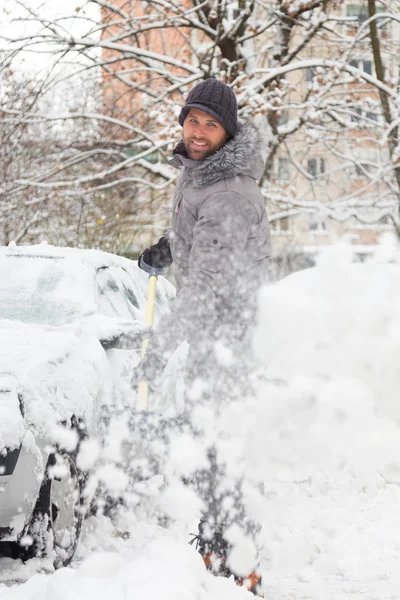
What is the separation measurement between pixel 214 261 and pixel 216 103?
69 cm

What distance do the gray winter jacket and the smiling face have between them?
5 centimetres

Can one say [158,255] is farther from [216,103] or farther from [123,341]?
[216,103]

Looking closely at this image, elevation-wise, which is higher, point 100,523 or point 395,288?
point 395,288

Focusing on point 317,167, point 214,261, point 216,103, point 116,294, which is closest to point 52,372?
point 214,261

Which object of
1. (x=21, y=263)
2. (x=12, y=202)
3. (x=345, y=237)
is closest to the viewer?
(x=345, y=237)

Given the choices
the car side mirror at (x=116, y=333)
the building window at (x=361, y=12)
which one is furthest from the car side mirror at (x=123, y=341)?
the building window at (x=361, y=12)

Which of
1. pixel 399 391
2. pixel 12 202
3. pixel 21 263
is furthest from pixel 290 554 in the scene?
pixel 12 202

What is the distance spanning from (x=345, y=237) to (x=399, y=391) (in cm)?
93

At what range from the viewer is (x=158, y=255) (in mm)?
3908

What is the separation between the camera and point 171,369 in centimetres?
403

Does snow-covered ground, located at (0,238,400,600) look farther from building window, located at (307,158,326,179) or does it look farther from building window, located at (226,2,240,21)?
building window, located at (307,158,326,179)

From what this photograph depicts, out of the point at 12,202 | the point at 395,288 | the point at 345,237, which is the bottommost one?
the point at 395,288

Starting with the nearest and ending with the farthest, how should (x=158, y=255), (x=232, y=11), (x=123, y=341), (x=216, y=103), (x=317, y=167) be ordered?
1. (x=216, y=103)
2. (x=158, y=255)
3. (x=123, y=341)
4. (x=232, y=11)
5. (x=317, y=167)

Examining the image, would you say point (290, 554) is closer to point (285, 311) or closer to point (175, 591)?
point (285, 311)
